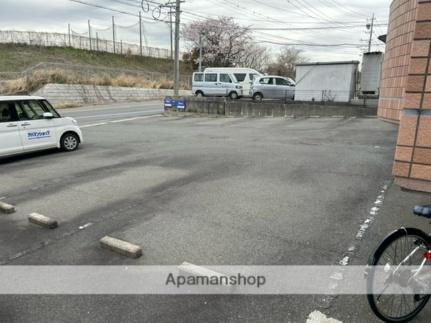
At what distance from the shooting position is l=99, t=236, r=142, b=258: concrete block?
3289 millimetres

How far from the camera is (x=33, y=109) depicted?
26.4 feet

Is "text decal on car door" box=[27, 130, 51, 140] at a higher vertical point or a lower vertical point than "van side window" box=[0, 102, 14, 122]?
lower

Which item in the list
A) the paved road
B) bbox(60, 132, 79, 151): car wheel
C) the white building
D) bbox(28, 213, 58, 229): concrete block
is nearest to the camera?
bbox(28, 213, 58, 229): concrete block

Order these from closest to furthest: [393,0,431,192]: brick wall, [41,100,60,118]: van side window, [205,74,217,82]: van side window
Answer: [393,0,431,192]: brick wall < [41,100,60,118]: van side window < [205,74,217,82]: van side window

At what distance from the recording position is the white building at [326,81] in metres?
18.2

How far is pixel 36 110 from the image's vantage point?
8156 mm

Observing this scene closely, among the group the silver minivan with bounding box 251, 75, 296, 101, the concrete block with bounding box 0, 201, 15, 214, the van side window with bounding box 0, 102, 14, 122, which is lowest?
the concrete block with bounding box 0, 201, 15, 214

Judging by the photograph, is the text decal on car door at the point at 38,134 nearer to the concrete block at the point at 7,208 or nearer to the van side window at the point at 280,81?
the concrete block at the point at 7,208

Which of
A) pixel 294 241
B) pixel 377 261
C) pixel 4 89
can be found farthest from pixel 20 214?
pixel 4 89

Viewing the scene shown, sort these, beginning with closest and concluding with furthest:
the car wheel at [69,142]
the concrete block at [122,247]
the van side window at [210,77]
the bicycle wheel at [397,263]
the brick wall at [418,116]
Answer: the bicycle wheel at [397,263], the concrete block at [122,247], the brick wall at [418,116], the car wheel at [69,142], the van side window at [210,77]

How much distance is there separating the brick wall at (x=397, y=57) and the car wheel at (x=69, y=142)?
9.38 meters

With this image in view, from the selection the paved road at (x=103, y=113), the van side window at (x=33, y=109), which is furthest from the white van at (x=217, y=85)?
the van side window at (x=33, y=109)

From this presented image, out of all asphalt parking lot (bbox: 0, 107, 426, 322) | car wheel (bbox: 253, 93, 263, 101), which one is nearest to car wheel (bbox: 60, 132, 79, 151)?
asphalt parking lot (bbox: 0, 107, 426, 322)

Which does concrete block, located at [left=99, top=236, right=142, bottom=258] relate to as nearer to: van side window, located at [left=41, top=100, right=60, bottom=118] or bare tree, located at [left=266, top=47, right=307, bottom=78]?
van side window, located at [left=41, top=100, right=60, bottom=118]
